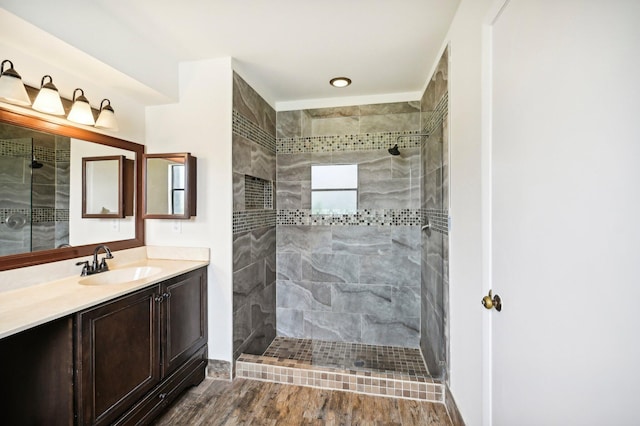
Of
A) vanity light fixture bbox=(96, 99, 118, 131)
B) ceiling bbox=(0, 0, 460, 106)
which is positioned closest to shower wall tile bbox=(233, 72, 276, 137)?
ceiling bbox=(0, 0, 460, 106)

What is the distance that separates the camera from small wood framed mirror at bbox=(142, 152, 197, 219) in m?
2.20

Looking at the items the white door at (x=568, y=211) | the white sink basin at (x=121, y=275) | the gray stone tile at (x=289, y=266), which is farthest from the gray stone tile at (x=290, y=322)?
the white door at (x=568, y=211)

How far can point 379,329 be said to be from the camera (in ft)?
9.83

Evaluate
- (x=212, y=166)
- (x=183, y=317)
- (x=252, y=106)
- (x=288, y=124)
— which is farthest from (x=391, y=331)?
(x=252, y=106)

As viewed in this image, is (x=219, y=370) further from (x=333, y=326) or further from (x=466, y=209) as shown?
(x=466, y=209)

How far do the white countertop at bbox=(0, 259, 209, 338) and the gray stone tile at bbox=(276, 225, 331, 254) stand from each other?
4.47 ft

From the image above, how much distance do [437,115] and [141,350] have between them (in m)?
2.58

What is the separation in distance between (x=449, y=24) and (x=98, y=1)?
211 cm

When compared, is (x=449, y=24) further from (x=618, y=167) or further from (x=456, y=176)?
(x=618, y=167)

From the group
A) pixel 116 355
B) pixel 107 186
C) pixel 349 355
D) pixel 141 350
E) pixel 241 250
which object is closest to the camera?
pixel 116 355

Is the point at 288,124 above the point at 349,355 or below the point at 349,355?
above

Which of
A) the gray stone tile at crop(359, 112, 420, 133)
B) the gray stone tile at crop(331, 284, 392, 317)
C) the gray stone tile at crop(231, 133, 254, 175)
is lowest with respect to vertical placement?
the gray stone tile at crop(331, 284, 392, 317)

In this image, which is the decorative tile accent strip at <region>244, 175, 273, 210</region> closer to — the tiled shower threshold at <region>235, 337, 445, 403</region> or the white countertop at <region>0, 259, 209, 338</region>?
the white countertop at <region>0, 259, 209, 338</region>

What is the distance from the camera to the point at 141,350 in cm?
169
